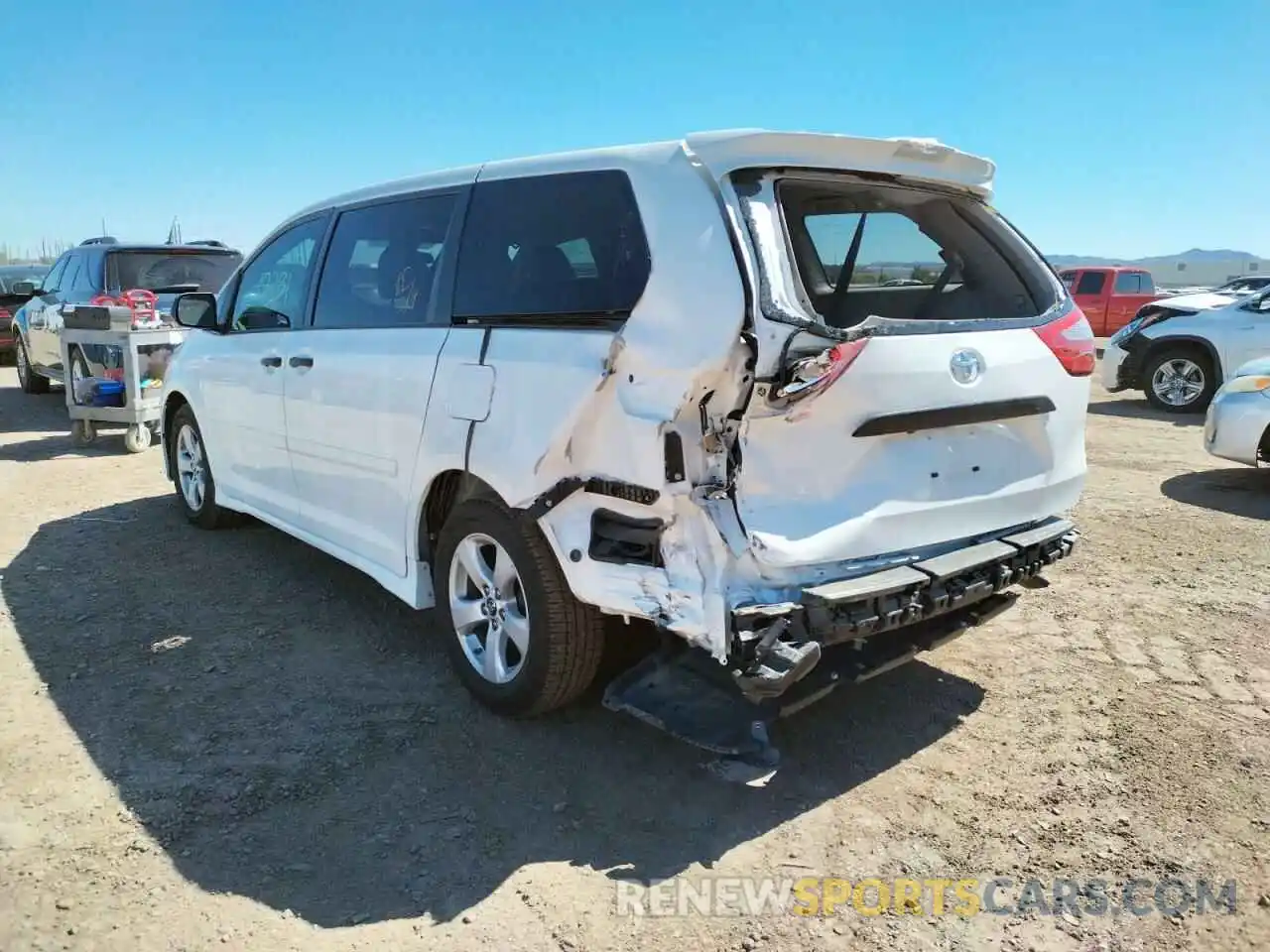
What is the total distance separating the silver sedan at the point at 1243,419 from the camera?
22.8ft

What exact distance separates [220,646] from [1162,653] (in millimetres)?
4190

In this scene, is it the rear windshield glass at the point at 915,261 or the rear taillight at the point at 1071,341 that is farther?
the rear windshield glass at the point at 915,261

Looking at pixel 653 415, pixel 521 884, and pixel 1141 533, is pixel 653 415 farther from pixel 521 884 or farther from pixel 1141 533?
pixel 1141 533

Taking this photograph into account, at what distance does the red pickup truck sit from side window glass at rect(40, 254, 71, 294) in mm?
18549

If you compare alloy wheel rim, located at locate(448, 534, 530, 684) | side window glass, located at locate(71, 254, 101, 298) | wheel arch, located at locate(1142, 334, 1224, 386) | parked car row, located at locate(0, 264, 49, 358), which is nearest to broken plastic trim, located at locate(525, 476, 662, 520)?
alloy wheel rim, located at locate(448, 534, 530, 684)

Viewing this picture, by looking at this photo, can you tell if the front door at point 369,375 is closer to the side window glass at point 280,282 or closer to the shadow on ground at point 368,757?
the side window glass at point 280,282

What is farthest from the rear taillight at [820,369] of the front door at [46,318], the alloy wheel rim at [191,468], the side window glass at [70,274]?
the front door at [46,318]

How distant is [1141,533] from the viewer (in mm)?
5902

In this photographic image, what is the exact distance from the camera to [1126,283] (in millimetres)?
20609

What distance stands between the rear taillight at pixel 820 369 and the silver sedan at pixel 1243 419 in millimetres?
5716

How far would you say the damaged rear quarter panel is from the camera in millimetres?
2652

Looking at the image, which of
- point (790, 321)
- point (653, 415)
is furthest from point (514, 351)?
point (790, 321)

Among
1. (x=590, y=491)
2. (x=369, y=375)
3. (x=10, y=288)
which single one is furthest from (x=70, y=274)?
(x=590, y=491)

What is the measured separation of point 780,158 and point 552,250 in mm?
869
